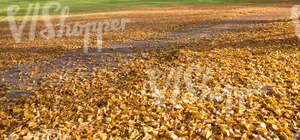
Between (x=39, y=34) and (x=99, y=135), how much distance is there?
13094 mm

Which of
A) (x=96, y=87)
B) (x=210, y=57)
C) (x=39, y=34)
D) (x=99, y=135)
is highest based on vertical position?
(x=39, y=34)

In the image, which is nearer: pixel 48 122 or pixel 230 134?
pixel 230 134

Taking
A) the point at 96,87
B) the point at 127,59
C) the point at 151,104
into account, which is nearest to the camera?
the point at 151,104

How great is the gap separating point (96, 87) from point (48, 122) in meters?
1.91

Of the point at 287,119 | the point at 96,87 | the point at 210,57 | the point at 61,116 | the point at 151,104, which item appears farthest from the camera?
the point at 210,57

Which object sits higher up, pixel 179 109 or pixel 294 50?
pixel 294 50

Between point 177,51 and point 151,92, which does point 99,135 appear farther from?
point 177,51

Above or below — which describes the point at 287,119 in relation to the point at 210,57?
below

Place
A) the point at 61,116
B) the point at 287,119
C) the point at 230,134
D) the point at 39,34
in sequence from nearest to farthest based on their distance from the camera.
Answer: the point at 230,134, the point at 287,119, the point at 61,116, the point at 39,34

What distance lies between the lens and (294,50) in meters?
8.13

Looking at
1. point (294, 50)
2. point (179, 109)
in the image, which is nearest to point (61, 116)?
point (179, 109)

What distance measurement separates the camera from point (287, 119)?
172 inches

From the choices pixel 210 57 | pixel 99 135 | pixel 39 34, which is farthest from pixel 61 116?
pixel 39 34

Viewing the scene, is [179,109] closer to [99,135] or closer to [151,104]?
[151,104]
